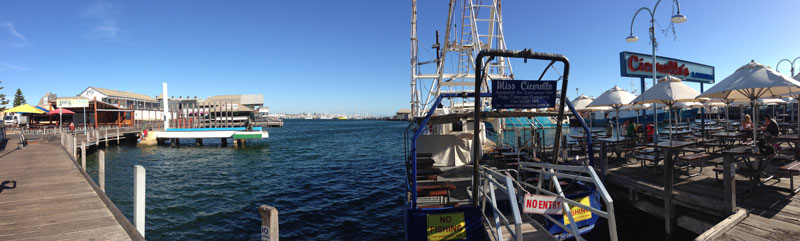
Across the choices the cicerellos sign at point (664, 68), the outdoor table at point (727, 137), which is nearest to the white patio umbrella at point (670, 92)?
the outdoor table at point (727, 137)

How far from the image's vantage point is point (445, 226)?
19.9 ft

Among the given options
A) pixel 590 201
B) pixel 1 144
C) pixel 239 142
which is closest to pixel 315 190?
pixel 590 201

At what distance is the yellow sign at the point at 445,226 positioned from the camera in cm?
604

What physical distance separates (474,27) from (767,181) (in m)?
10.5

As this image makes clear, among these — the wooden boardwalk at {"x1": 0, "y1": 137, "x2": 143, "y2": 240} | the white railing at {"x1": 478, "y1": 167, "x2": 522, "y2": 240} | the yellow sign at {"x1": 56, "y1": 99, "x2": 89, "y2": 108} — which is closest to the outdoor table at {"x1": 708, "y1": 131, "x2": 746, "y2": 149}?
the white railing at {"x1": 478, "y1": 167, "x2": 522, "y2": 240}

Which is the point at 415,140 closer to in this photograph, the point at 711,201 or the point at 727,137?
the point at 711,201

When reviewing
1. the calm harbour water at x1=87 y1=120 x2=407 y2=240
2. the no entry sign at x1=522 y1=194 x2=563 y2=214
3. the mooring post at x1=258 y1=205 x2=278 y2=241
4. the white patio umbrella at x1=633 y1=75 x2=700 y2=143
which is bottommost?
the calm harbour water at x1=87 y1=120 x2=407 y2=240

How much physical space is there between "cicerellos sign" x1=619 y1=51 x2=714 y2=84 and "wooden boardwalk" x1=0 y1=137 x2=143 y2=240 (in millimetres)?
29843

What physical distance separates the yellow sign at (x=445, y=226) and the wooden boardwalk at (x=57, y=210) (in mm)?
4591

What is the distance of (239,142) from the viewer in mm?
35094

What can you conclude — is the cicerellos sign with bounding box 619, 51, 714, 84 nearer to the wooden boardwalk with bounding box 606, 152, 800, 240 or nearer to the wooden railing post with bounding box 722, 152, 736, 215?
the wooden boardwalk with bounding box 606, 152, 800, 240

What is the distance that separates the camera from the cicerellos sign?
83.7 feet

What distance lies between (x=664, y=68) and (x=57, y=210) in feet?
123

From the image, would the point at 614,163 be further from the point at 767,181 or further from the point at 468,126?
the point at 468,126
